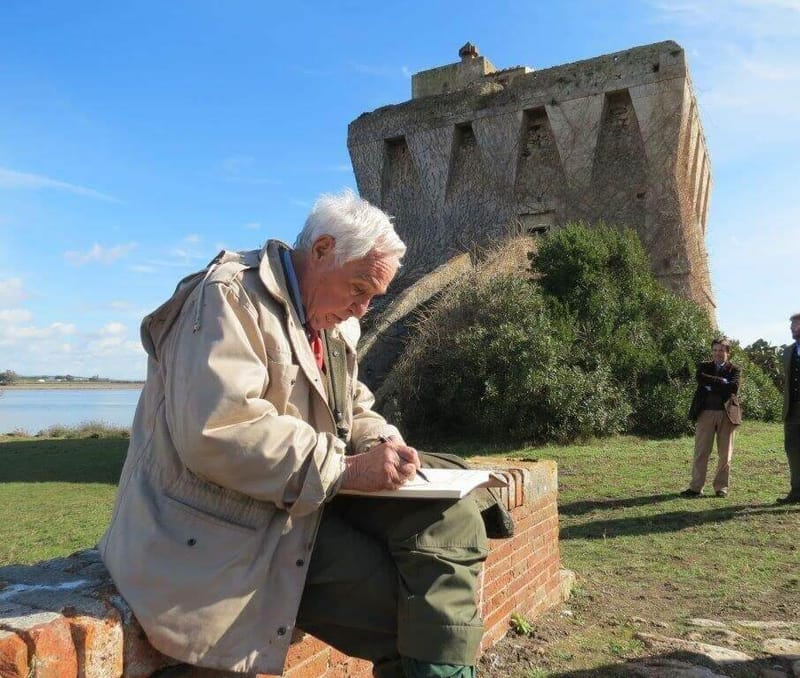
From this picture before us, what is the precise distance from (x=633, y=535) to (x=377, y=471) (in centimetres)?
560

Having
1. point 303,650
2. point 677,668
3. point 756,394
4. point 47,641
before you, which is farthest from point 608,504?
point 756,394

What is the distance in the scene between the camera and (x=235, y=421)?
6.72 feet

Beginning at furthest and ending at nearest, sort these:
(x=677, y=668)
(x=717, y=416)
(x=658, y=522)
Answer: (x=717, y=416), (x=658, y=522), (x=677, y=668)

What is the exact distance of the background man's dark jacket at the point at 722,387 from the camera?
29.7 ft

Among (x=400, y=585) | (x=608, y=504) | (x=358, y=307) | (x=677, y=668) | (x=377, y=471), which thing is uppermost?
(x=358, y=307)

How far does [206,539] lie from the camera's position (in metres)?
2.06

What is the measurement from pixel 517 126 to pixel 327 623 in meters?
21.3

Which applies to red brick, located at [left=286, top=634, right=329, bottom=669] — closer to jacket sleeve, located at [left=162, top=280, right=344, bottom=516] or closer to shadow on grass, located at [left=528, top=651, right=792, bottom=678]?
jacket sleeve, located at [left=162, top=280, right=344, bottom=516]

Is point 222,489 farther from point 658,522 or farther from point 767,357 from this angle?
point 767,357

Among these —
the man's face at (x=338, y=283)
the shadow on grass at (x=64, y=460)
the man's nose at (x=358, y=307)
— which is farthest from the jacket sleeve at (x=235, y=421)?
the shadow on grass at (x=64, y=460)

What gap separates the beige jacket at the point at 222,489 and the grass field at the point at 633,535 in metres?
2.15

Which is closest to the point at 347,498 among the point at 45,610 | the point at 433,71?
the point at 45,610

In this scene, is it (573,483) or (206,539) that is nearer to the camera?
(206,539)

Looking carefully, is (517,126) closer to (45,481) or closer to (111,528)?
(45,481)
